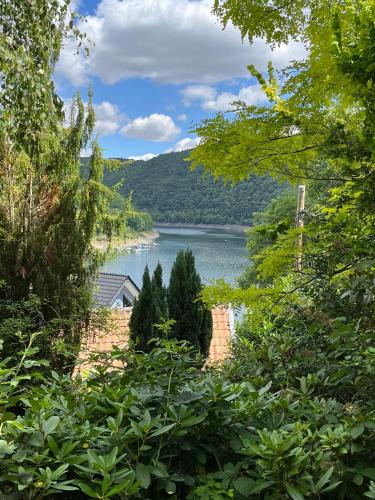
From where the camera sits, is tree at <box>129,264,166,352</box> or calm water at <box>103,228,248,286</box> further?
calm water at <box>103,228,248,286</box>

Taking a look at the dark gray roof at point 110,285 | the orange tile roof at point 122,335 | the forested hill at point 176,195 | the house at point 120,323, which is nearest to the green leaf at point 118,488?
the house at point 120,323

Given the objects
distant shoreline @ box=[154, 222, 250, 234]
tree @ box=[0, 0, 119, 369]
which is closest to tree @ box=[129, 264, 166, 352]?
tree @ box=[0, 0, 119, 369]

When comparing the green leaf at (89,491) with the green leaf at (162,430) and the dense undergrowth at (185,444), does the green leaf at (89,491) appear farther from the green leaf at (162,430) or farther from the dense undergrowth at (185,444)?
the green leaf at (162,430)

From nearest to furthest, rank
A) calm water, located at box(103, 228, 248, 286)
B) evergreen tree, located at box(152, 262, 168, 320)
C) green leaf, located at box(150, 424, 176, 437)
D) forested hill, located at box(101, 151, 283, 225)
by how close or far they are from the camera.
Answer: green leaf, located at box(150, 424, 176, 437) → evergreen tree, located at box(152, 262, 168, 320) → calm water, located at box(103, 228, 248, 286) → forested hill, located at box(101, 151, 283, 225)

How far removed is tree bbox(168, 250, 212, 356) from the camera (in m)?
7.57

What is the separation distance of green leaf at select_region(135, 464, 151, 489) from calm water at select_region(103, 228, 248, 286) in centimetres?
1919

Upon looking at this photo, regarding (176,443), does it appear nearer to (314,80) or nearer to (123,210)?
(314,80)

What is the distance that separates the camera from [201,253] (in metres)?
29.7

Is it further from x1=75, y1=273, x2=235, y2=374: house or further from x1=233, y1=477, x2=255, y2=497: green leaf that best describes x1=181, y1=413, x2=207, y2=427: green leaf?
x1=75, y1=273, x2=235, y2=374: house

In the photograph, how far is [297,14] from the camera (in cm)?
295

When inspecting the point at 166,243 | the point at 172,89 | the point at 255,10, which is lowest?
the point at 166,243

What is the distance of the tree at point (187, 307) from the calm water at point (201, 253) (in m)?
12.3

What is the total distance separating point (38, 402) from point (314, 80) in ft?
6.15

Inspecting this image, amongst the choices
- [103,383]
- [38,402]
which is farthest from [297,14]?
[38,402]
